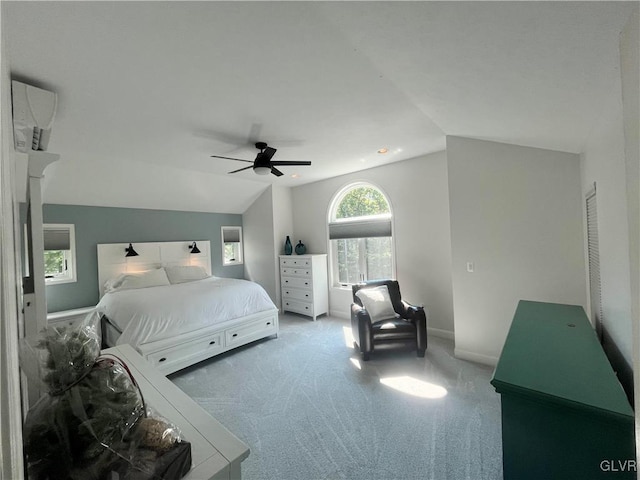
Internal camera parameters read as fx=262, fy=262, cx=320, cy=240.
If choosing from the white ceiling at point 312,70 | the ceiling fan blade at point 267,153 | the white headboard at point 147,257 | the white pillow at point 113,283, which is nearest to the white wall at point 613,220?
the white ceiling at point 312,70

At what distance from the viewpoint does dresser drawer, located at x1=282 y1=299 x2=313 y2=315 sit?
4.64m

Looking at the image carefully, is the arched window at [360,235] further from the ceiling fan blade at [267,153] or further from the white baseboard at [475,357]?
the ceiling fan blade at [267,153]

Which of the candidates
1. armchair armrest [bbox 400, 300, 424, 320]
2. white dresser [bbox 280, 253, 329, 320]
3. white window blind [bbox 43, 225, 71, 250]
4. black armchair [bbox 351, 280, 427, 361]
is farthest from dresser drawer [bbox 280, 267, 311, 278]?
white window blind [bbox 43, 225, 71, 250]

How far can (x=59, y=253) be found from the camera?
3730 millimetres

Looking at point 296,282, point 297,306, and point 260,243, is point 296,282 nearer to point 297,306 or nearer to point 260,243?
point 297,306

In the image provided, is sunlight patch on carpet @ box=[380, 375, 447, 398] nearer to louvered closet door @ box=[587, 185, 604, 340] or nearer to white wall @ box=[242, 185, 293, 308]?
louvered closet door @ box=[587, 185, 604, 340]

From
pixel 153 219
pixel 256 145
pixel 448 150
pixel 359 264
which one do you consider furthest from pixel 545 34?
pixel 153 219

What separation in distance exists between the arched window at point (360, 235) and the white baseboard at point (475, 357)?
57.5 inches

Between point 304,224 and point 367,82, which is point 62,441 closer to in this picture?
point 367,82

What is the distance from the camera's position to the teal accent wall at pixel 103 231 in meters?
3.69

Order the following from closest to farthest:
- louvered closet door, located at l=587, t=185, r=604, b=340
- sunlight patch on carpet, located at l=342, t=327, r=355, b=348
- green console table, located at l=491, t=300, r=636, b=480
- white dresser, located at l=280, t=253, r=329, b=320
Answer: green console table, located at l=491, t=300, r=636, b=480 → louvered closet door, located at l=587, t=185, r=604, b=340 → sunlight patch on carpet, located at l=342, t=327, r=355, b=348 → white dresser, located at l=280, t=253, r=329, b=320

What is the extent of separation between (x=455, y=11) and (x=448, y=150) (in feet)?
6.63

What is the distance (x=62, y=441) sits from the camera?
2.16 ft

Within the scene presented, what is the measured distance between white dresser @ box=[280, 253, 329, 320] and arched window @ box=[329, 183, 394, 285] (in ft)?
0.96
